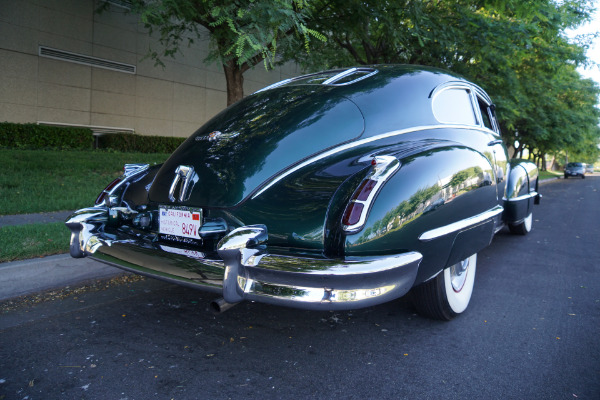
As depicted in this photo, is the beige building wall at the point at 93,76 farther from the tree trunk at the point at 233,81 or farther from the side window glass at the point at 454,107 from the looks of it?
the side window glass at the point at 454,107

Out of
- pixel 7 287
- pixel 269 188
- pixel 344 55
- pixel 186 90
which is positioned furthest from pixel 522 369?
pixel 186 90

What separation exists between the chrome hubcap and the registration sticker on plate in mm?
1892

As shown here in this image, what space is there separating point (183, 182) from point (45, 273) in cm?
176

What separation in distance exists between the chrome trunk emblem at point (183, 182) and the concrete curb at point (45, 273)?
158 centimetres

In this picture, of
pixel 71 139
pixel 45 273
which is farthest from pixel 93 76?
pixel 45 273

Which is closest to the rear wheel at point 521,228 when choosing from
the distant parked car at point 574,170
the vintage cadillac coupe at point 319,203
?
the vintage cadillac coupe at point 319,203

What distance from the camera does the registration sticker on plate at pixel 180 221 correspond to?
2738 millimetres

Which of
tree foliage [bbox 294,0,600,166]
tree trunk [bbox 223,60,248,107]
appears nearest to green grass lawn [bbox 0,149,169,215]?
tree trunk [bbox 223,60,248,107]

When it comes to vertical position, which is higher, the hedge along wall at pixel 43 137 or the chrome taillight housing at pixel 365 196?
the hedge along wall at pixel 43 137

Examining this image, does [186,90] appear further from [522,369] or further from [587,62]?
[522,369]

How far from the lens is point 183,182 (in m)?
2.88

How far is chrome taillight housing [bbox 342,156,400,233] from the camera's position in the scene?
2281 mm

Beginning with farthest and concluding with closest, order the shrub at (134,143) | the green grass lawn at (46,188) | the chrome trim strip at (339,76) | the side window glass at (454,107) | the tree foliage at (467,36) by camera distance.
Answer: the shrub at (134,143) → the tree foliage at (467,36) → the green grass lawn at (46,188) → the side window glass at (454,107) → the chrome trim strip at (339,76)

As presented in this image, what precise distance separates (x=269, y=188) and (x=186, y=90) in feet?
47.7
